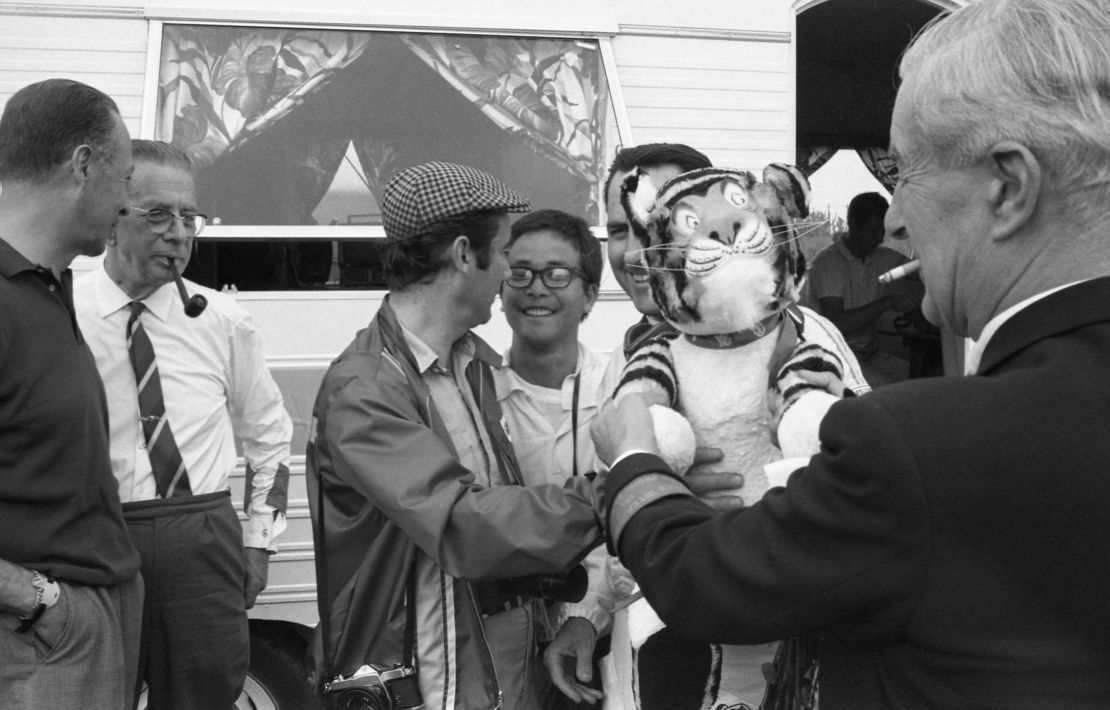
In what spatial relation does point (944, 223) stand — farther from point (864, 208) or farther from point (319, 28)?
point (864, 208)

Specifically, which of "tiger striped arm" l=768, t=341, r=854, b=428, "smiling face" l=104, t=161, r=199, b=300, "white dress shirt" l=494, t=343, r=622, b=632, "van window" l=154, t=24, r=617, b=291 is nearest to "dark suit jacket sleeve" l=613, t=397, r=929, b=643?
"tiger striped arm" l=768, t=341, r=854, b=428

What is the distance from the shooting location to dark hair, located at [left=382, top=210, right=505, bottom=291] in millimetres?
2205

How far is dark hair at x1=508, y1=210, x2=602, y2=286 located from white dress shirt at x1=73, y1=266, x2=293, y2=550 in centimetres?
98

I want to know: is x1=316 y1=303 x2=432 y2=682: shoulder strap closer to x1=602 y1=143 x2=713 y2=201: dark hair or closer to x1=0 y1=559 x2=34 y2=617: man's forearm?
x1=0 y1=559 x2=34 y2=617: man's forearm

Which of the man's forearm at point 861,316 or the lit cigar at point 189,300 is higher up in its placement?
the man's forearm at point 861,316

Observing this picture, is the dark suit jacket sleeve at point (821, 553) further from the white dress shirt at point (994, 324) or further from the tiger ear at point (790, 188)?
the tiger ear at point (790, 188)

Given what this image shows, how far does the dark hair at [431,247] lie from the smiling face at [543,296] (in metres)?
0.52

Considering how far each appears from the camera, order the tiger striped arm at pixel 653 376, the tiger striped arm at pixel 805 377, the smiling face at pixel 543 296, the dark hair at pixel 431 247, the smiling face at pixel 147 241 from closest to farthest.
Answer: the tiger striped arm at pixel 805 377, the tiger striped arm at pixel 653 376, the dark hair at pixel 431 247, the smiling face at pixel 543 296, the smiling face at pixel 147 241

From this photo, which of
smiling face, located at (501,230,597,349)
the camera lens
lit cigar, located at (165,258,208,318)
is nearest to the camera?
the camera lens

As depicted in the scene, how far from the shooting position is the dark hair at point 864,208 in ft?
21.5

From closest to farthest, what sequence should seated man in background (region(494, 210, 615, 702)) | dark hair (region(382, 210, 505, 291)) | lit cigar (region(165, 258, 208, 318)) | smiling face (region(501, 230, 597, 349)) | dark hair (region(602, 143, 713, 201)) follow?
dark hair (region(382, 210, 505, 291)) → dark hair (region(602, 143, 713, 201)) → seated man in background (region(494, 210, 615, 702)) → smiling face (region(501, 230, 597, 349)) → lit cigar (region(165, 258, 208, 318))

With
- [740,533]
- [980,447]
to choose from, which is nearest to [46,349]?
[740,533]

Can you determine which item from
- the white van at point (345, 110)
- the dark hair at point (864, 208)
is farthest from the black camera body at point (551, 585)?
the dark hair at point (864, 208)

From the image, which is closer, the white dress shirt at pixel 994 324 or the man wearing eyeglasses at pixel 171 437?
the white dress shirt at pixel 994 324
